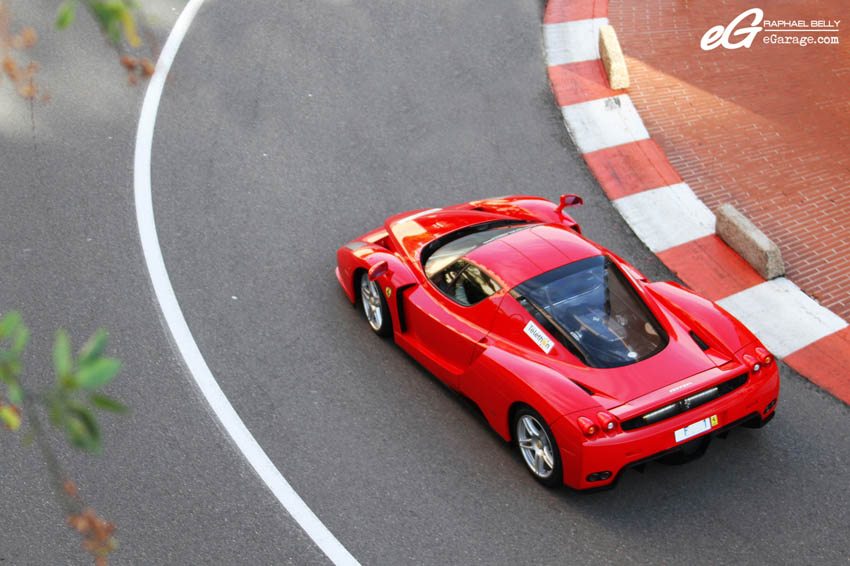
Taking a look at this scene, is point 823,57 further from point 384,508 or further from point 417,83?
point 384,508

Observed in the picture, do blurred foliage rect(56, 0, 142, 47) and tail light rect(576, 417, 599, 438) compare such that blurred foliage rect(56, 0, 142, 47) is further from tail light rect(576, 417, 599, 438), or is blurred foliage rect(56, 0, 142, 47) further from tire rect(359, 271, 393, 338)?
tire rect(359, 271, 393, 338)

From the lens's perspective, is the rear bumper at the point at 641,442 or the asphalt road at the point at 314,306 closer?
the rear bumper at the point at 641,442

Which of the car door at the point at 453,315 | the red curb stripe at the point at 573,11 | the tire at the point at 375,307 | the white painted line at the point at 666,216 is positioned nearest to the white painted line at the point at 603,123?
the white painted line at the point at 666,216

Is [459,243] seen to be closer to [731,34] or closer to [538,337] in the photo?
[538,337]

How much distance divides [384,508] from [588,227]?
412 cm

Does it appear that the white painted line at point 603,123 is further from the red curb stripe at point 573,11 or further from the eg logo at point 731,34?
the red curb stripe at point 573,11

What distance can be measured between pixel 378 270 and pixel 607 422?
244 centimetres

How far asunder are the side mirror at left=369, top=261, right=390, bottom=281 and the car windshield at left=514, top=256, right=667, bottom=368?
4.37ft

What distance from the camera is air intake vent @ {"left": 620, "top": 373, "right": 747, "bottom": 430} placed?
563 cm

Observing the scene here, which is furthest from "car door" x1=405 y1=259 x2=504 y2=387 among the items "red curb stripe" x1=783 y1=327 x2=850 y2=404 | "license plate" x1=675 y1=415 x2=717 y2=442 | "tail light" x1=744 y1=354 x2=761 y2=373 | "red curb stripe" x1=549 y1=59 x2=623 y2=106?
"red curb stripe" x1=549 y1=59 x2=623 y2=106

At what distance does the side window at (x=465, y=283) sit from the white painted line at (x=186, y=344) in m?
1.83

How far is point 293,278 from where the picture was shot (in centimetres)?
831

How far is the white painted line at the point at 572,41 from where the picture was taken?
11.6 m

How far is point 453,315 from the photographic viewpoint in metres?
6.69
